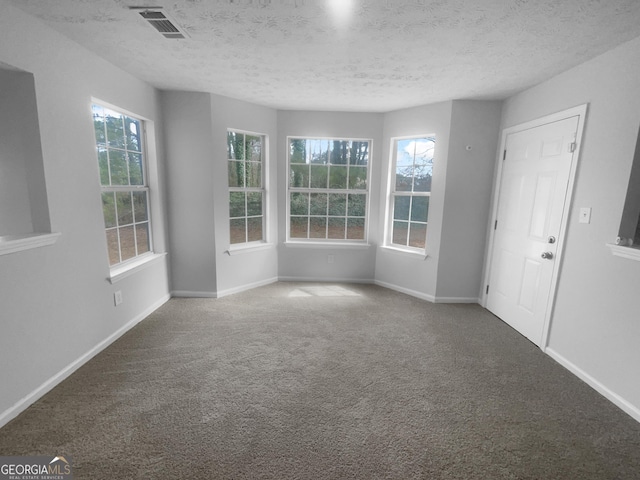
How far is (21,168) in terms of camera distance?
1987 millimetres

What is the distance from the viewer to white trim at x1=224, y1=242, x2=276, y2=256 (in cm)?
385

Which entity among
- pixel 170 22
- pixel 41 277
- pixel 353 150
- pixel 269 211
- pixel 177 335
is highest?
pixel 170 22

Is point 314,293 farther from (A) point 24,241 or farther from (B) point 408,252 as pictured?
(A) point 24,241

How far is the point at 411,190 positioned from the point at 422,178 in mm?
210

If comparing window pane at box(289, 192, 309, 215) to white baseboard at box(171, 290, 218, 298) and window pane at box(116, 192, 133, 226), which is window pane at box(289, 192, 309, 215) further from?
window pane at box(116, 192, 133, 226)

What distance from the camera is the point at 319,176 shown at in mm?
4273

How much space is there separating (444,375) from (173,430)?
190cm

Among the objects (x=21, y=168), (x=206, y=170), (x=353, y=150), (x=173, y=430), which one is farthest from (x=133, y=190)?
(x=353, y=150)

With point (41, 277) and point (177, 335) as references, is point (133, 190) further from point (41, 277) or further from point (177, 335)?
point (177, 335)

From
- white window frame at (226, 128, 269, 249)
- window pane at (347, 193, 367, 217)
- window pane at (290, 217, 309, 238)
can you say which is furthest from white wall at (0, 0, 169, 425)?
window pane at (347, 193, 367, 217)

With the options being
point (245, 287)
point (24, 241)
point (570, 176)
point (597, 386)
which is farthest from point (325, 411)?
point (570, 176)

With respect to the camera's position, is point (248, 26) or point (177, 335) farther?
point (177, 335)

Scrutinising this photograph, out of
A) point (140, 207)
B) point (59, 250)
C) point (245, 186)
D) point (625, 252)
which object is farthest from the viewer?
point (245, 186)

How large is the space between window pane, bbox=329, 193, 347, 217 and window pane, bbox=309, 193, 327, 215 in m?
0.09
